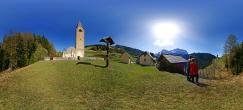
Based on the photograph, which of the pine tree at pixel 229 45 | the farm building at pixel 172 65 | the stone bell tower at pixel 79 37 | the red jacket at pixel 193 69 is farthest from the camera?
the pine tree at pixel 229 45

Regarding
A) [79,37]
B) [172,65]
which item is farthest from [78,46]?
[172,65]

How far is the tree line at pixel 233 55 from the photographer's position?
88812 millimetres

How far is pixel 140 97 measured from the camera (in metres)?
40.9

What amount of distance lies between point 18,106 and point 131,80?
1812 centimetres

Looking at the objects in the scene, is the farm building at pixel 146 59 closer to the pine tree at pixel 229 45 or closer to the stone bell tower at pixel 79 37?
the stone bell tower at pixel 79 37

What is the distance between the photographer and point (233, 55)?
94500 millimetres

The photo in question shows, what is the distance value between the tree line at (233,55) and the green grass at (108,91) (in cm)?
4058

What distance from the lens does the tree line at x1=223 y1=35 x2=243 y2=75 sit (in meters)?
88.8

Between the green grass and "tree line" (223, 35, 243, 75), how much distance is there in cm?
4058

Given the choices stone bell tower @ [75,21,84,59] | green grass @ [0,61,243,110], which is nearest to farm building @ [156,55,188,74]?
green grass @ [0,61,243,110]

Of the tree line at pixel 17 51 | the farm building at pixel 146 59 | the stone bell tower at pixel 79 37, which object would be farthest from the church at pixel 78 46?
the farm building at pixel 146 59

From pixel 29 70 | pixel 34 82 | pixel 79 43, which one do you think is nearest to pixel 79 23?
pixel 79 43

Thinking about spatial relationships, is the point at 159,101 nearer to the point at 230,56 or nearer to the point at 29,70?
the point at 29,70

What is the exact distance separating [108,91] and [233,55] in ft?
198
